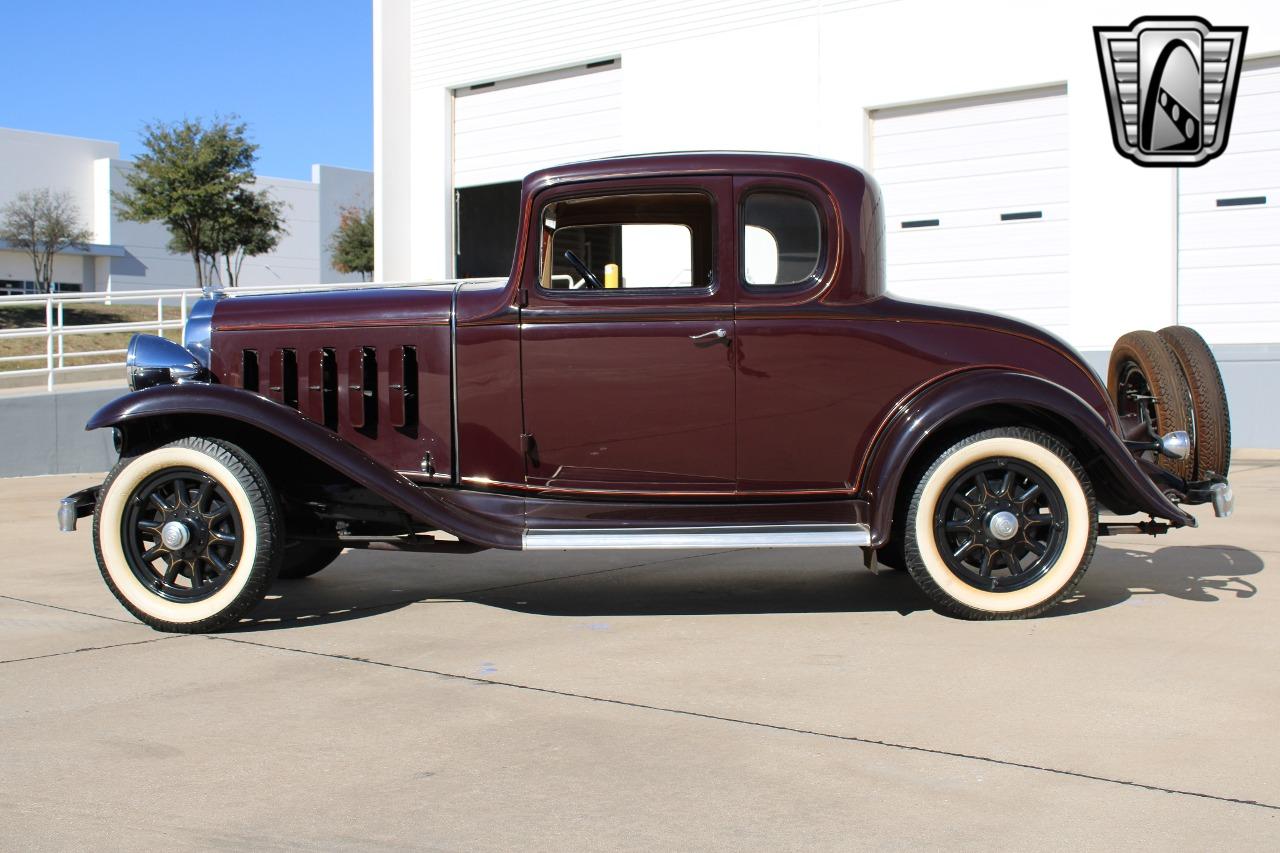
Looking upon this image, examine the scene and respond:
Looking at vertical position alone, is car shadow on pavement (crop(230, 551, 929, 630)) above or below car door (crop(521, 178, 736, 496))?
below

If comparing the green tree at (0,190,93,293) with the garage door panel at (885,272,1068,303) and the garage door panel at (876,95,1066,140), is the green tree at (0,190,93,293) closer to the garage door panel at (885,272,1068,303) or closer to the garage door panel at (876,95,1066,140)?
the garage door panel at (876,95,1066,140)

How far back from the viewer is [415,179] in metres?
20.3

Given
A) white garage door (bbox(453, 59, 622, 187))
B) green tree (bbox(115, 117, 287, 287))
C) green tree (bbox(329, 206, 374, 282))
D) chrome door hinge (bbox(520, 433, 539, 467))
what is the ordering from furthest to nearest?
1. green tree (bbox(329, 206, 374, 282))
2. green tree (bbox(115, 117, 287, 287))
3. white garage door (bbox(453, 59, 622, 187))
4. chrome door hinge (bbox(520, 433, 539, 467))

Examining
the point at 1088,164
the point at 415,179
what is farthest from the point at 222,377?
the point at 415,179

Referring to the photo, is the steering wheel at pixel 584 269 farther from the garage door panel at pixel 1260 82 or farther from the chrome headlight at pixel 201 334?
the garage door panel at pixel 1260 82

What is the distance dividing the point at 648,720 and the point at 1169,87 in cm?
1273

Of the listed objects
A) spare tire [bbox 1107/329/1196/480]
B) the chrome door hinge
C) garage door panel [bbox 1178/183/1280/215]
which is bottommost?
the chrome door hinge

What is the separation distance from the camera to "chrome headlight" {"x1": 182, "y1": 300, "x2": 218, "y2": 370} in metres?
5.37

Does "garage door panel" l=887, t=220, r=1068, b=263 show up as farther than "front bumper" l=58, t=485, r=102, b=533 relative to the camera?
Yes

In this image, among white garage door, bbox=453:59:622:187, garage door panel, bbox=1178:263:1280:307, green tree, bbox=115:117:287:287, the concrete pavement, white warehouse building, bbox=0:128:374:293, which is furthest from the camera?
white warehouse building, bbox=0:128:374:293

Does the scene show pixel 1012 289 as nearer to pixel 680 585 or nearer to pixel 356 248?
pixel 680 585

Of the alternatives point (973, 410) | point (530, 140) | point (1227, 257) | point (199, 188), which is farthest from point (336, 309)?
point (199, 188)

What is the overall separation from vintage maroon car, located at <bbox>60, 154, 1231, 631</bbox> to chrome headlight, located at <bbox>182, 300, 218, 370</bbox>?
0.87 feet

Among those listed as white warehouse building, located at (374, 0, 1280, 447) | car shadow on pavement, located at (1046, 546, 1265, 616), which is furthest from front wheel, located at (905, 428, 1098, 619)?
white warehouse building, located at (374, 0, 1280, 447)
